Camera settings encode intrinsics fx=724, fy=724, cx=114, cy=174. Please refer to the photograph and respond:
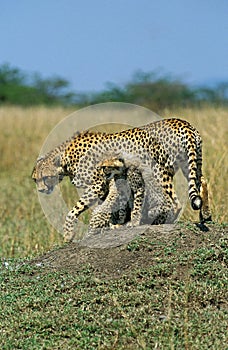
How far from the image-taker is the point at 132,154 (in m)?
5.78

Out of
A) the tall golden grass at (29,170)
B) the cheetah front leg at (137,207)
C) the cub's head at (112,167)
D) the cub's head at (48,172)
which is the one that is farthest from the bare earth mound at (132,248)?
the tall golden grass at (29,170)

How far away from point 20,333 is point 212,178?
3.44 metres

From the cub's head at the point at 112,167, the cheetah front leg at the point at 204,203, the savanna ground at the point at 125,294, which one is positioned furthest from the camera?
the cub's head at the point at 112,167

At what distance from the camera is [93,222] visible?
5820mm

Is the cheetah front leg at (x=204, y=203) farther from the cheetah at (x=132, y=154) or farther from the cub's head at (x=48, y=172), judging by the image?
the cub's head at (x=48, y=172)

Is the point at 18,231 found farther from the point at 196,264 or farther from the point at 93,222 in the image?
the point at 196,264

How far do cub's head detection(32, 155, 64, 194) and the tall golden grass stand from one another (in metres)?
0.62

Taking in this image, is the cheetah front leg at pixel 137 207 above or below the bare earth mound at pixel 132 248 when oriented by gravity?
above

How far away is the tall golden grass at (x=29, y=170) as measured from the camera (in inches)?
269

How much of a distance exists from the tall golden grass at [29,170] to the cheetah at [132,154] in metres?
0.77

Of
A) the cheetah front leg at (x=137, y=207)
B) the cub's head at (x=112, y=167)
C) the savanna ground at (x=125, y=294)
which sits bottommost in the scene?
the savanna ground at (x=125, y=294)

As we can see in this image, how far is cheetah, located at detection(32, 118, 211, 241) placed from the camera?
5664mm

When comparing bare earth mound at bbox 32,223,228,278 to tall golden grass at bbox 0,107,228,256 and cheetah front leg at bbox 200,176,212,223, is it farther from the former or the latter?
tall golden grass at bbox 0,107,228,256

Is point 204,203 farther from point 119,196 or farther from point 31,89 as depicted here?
point 31,89
